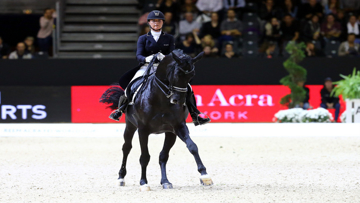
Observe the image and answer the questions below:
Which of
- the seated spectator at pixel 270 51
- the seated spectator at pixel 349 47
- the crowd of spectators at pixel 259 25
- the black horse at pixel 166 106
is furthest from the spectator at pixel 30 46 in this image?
the black horse at pixel 166 106

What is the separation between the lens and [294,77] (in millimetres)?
11758

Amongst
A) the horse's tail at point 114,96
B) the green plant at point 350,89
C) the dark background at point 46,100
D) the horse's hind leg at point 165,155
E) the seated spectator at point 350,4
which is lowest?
the dark background at point 46,100

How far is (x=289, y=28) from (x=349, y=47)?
5.11 ft

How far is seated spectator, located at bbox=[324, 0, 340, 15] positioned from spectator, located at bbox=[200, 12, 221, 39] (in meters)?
3.06

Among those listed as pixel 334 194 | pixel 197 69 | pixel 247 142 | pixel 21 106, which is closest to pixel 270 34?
pixel 197 69

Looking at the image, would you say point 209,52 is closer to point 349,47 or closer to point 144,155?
point 349,47

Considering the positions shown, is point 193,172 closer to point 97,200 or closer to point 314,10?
point 97,200

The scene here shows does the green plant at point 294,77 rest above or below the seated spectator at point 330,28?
below

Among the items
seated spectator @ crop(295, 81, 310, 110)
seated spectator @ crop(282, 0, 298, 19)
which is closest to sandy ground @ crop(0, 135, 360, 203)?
seated spectator @ crop(295, 81, 310, 110)

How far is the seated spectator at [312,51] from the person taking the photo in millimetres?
12938

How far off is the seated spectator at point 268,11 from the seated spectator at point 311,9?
2.30 ft

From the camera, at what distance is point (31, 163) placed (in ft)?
23.5

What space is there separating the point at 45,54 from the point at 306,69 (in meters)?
6.13

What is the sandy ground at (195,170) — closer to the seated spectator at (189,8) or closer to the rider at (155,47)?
the rider at (155,47)
